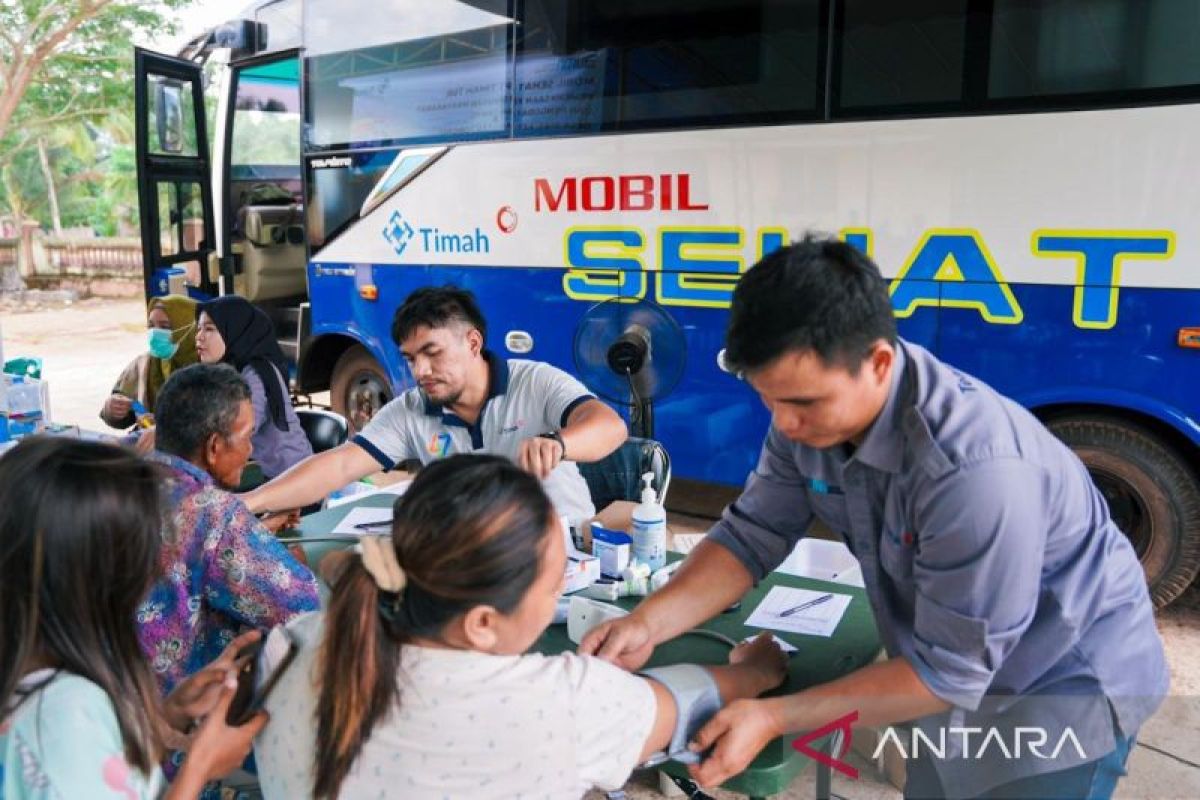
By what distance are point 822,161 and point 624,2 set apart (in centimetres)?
124

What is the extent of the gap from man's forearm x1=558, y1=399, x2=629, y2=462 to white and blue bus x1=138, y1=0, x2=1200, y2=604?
120cm

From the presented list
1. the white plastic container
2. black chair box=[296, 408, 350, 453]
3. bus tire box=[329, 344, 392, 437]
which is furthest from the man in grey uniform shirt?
bus tire box=[329, 344, 392, 437]

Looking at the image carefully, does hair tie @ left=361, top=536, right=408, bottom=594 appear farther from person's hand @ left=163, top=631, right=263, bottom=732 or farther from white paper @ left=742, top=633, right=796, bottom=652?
white paper @ left=742, top=633, right=796, bottom=652

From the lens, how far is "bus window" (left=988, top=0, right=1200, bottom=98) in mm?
3279

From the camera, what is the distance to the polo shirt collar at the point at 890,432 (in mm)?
1343

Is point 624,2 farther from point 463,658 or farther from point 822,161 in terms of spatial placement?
point 463,658

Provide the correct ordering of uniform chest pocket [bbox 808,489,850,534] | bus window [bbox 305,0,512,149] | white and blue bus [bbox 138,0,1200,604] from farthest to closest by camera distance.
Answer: bus window [bbox 305,0,512,149], white and blue bus [bbox 138,0,1200,604], uniform chest pocket [bbox 808,489,850,534]

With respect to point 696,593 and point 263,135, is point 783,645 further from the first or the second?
point 263,135

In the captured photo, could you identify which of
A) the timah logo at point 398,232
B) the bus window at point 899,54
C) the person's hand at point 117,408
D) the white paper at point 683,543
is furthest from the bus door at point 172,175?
the white paper at point 683,543

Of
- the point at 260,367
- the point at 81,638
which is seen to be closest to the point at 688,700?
the point at 81,638

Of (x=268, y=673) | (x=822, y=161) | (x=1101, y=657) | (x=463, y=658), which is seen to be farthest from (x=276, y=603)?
(x=822, y=161)

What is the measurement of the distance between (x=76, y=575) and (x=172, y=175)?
215 inches

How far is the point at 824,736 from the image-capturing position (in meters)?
1.49

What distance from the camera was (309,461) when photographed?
2.77 m
